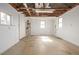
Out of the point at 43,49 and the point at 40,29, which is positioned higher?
the point at 40,29

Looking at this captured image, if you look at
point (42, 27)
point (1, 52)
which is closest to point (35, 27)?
point (42, 27)

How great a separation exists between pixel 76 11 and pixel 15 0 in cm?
477

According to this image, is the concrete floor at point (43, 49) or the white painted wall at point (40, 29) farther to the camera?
the white painted wall at point (40, 29)

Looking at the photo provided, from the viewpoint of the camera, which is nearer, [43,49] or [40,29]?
[43,49]

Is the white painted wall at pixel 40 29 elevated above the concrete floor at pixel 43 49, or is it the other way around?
the white painted wall at pixel 40 29

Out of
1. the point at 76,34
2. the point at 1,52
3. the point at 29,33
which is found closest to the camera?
the point at 1,52

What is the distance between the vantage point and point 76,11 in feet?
25.3

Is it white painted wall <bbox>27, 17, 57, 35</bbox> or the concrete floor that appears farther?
white painted wall <bbox>27, 17, 57, 35</bbox>

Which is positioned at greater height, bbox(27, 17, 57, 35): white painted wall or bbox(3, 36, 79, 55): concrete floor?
bbox(27, 17, 57, 35): white painted wall

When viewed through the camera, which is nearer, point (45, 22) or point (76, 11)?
point (76, 11)

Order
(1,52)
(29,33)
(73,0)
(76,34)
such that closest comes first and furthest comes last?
(73,0) → (1,52) → (76,34) → (29,33)
